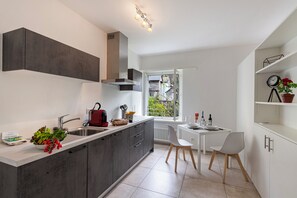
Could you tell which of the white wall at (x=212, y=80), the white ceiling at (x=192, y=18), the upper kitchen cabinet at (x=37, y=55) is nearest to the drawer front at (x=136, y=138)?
the upper kitchen cabinet at (x=37, y=55)

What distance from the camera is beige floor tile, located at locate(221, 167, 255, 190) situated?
2267 mm

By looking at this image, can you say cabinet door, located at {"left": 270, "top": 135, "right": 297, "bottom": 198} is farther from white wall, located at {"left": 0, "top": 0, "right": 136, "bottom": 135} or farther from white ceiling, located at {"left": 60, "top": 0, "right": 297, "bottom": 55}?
white wall, located at {"left": 0, "top": 0, "right": 136, "bottom": 135}

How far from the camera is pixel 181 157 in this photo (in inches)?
130

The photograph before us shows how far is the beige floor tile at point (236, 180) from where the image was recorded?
89.3 inches

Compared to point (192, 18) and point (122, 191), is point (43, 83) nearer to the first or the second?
point (122, 191)

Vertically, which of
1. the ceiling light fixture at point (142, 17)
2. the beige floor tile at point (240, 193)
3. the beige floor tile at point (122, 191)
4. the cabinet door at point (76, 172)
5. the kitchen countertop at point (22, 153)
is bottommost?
the beige floor tile at point (240, 193)

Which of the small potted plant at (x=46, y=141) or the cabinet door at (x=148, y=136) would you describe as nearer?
the small potted plant at (x=46, y=141)

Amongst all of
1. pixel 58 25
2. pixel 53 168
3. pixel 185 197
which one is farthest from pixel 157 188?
pixel 58 25

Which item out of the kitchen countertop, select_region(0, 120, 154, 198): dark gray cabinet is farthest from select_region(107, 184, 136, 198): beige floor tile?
the kitchen countertop

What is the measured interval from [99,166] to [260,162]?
2107 mm

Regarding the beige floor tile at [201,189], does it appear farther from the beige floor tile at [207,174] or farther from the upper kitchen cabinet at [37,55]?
the upper kitchen cabinet at [37,55]

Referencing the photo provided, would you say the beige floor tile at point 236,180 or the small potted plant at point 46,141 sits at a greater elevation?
the small potted plant at point 46,141

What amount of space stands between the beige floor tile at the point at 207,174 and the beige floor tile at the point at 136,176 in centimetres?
75

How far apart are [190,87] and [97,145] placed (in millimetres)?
2914
